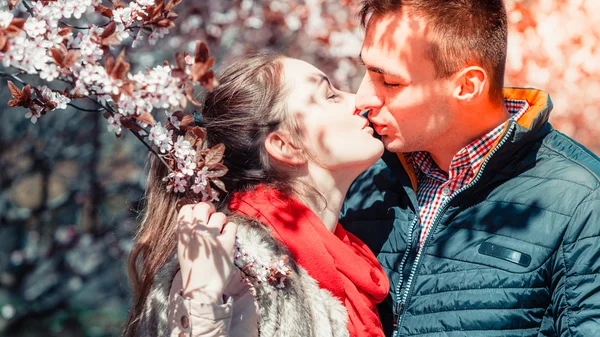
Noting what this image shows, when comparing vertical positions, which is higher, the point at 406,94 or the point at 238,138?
the point at 406,94

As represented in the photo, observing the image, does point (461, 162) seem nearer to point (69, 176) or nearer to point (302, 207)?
point (302, 207)

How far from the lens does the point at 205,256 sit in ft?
7.44

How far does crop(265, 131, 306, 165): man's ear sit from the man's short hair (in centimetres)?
71

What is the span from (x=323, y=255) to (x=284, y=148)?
1.54 ft

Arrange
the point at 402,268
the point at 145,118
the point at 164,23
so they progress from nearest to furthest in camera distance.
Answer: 1. the point at 145,118
2. the point at 164,23
3. the point at 402,268

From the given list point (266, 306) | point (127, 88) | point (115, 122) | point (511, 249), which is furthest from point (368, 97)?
point (127, 88)

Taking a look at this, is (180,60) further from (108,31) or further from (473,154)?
(473,154)

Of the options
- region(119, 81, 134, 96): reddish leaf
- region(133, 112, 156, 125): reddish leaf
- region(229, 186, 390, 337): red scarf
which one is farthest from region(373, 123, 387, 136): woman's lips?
region(119, 81, 134, 96): reddish leaf

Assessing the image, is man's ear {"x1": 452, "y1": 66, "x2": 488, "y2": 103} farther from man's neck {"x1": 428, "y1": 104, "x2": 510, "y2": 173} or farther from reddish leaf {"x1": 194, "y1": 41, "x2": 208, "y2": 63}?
reddish leaf {"x1": 194, "y1": 41, "x2": 208, "y2": 63}

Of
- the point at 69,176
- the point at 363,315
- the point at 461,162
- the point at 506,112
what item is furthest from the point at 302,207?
the point at 69,176

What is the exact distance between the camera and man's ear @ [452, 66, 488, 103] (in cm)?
315

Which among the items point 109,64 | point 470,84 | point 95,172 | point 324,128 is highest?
point 470,84

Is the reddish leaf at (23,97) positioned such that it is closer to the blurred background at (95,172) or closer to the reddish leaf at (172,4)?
the reddish leaf at (172,4)

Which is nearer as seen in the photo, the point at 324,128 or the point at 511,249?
the point at 511,249
